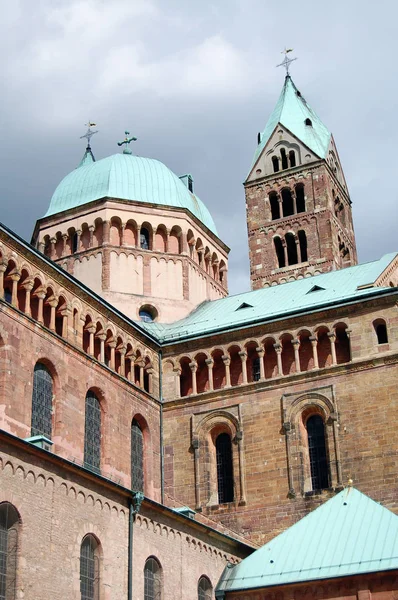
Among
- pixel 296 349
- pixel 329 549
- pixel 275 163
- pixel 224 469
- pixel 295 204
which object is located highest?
pixel 275 163

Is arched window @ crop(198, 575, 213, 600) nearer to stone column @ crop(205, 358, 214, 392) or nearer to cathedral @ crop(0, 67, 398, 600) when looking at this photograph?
cathedral @ crop(0, 67, 398, 600)

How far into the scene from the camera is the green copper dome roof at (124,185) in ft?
158

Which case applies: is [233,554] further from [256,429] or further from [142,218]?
[142,218]

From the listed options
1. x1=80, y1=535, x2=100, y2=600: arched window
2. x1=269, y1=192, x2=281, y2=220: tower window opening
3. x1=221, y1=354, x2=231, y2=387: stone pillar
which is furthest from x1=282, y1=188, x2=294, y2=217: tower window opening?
x1=80, y1=535, x2=100, y2=600: arched window

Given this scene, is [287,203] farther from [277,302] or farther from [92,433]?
[92,433]

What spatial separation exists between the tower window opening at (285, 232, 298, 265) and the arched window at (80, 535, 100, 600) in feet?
119

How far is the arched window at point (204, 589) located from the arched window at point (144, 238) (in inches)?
798

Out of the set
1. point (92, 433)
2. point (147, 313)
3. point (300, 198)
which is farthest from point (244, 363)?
point (300, 198)

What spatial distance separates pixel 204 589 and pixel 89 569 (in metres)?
6.50

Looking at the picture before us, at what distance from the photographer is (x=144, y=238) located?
47.8m

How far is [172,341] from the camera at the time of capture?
133 ft

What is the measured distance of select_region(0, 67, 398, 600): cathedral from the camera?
2650cm

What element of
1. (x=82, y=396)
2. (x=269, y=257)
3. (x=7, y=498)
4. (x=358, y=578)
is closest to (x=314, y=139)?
(x=269, y=257)

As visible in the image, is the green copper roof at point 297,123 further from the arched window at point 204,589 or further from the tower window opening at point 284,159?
the arched window at point 204,589
